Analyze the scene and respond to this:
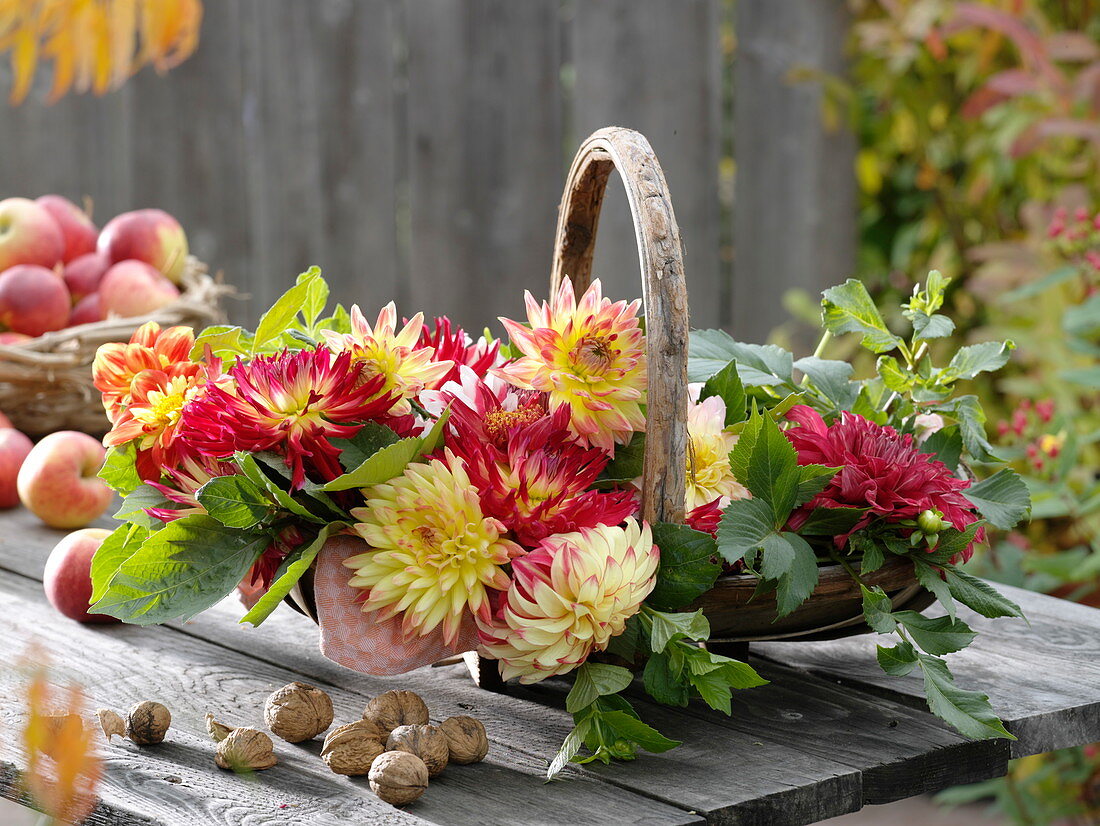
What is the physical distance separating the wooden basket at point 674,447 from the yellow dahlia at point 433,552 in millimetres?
105

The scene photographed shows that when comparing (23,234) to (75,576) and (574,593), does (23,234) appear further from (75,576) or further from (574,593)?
(574,593)

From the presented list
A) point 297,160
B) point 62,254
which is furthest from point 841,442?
point 297,160

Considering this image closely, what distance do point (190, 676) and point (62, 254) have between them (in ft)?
3.08

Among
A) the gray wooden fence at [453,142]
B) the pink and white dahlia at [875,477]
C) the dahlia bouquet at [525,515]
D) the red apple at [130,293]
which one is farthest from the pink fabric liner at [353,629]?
the gray wooden fence at [453,142]

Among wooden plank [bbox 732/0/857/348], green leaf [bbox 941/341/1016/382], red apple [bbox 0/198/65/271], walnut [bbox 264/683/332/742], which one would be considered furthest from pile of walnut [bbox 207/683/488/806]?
wooden plank [bbox 732/0/857/348]

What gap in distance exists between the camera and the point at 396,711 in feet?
2.49

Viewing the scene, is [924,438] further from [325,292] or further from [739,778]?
[325,292]

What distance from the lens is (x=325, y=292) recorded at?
0.92 m

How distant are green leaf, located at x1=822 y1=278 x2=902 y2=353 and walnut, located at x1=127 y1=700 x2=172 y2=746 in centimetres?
52

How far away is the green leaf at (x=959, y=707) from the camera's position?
0.71m

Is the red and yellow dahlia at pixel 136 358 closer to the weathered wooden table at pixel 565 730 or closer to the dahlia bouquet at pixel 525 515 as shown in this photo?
the dahlia bouquet at pixel 525 515

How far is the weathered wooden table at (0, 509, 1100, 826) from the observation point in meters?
0.66

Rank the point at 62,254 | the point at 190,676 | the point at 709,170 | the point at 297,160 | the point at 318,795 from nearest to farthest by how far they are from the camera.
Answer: the point at 318,795 < the point at 190,676 < the point at 62,254 < the point at 297,160 < the point at 709,170

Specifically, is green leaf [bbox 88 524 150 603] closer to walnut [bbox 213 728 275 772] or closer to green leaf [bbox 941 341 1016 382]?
walnut [bbox 213 728 275 772]
